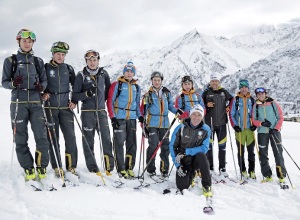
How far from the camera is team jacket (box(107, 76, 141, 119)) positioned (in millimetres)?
7281

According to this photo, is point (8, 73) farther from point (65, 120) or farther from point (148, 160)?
point (148, 160)

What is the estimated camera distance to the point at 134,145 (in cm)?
745

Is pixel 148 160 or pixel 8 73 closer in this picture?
pixel 8 73

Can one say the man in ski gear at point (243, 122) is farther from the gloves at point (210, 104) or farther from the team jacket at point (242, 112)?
the gloves at point (210, 104)

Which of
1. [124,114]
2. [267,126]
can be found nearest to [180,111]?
[124,114]

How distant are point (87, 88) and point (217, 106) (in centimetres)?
360

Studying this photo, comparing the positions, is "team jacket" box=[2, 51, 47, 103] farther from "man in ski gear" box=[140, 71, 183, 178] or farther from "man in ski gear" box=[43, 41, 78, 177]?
"man in ski gear" box=[140, 71, 183, 178]

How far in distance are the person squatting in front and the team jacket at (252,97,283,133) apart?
92.2 inches

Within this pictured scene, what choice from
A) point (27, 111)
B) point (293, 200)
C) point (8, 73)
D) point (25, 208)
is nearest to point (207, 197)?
point (293, 200)

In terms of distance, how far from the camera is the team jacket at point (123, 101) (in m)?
7.28

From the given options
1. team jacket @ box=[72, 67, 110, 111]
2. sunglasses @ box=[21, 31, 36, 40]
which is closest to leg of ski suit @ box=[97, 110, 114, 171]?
team jacket @ box=[72, 67, 110, 111]

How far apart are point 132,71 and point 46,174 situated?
312 centimetres

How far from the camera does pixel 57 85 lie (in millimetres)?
6777

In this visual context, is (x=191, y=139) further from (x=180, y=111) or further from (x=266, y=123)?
(x=266, y=123)
